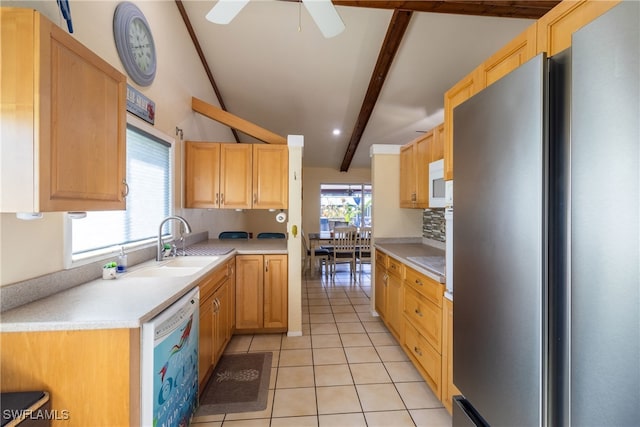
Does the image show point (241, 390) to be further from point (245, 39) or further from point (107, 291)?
point (245, 39)

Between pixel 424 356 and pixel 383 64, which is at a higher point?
pixel 383 64

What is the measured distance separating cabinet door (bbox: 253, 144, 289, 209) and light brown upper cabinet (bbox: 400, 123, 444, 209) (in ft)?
4.47

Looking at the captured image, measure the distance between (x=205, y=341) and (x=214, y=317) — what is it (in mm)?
224

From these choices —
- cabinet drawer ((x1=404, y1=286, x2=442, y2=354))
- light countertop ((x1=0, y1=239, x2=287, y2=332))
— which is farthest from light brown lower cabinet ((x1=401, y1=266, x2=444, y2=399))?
light countertop ((x1=0, y1=239, x2=287, y2=332))

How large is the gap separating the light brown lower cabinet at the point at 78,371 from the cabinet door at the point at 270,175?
2.08 meters

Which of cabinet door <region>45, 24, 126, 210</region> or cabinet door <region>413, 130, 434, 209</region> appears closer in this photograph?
cabinet door <region>45, 24, 126, 210</region>

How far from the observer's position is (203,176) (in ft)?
9.98

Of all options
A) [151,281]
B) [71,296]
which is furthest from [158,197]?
[71,296]

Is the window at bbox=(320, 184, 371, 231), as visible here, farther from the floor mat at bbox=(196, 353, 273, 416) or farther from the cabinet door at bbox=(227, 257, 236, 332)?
the floor mat at bbox=(196, 353, 273, 416)

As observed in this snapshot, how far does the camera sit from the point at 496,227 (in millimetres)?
988

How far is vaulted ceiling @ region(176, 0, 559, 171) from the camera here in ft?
9.13

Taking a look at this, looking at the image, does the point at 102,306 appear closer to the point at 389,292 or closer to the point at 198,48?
the point at 389,292

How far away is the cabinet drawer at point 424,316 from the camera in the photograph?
1.82 meters

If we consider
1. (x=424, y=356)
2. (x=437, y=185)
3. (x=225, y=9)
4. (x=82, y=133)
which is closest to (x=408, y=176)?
(x=437, y=185)
